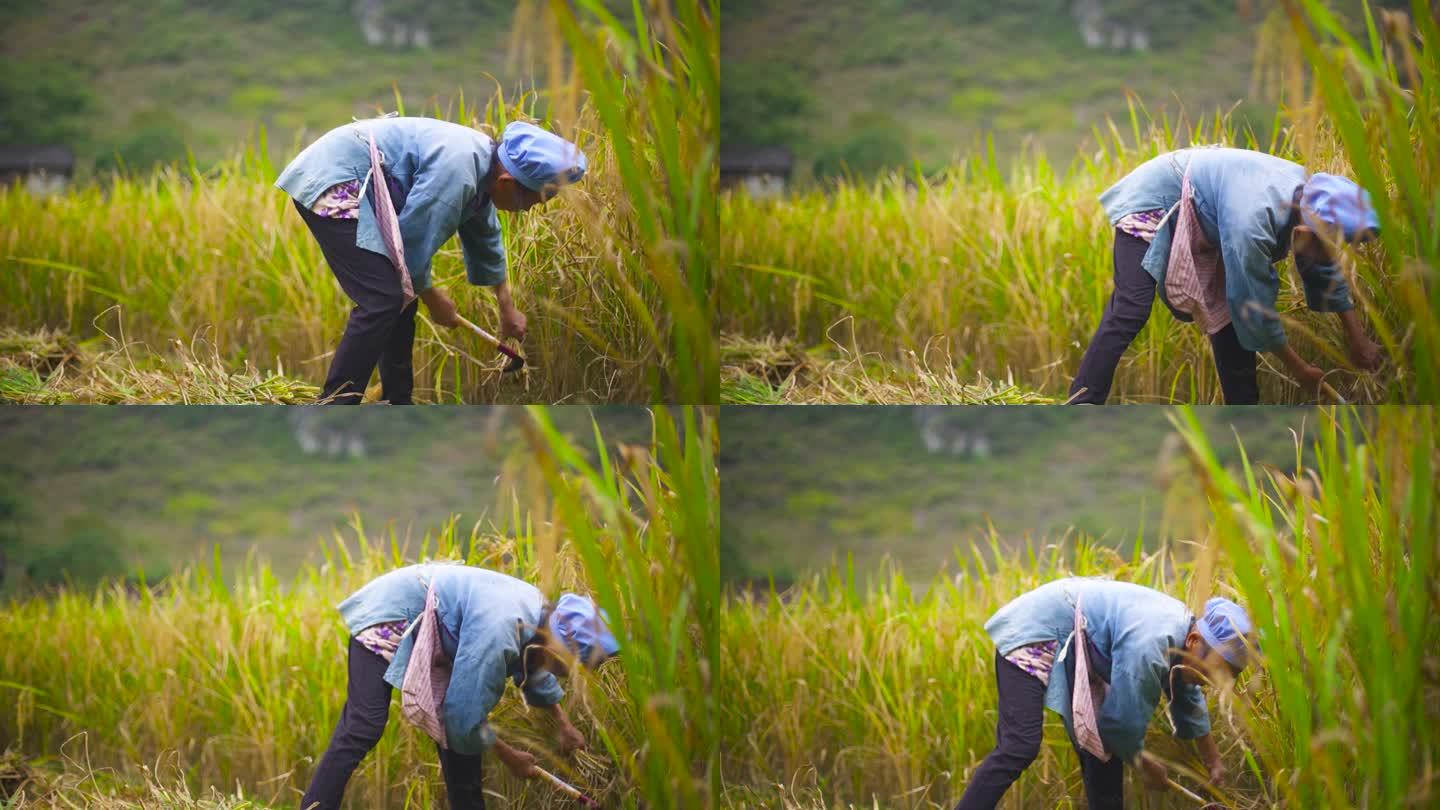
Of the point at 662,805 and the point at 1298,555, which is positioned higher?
the point at 1298,555

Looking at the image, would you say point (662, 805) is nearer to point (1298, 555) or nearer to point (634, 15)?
point (1298, 555)

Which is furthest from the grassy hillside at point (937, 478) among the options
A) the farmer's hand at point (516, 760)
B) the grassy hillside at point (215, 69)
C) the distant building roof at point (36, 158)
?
the distant building roof at point (36, 158)

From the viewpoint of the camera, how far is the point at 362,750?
273cm

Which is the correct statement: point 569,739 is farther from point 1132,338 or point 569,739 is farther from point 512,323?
point 1132,338

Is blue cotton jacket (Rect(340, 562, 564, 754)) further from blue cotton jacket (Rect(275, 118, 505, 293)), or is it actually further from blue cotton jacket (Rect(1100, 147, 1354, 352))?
blue cotton jacket (Rect(1100, 147, 1354, 352))

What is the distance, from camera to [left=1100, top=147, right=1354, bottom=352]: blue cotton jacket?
8.70ft

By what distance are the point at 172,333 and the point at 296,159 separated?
1.64 feet

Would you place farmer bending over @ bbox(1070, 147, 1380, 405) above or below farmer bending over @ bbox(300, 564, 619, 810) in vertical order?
above

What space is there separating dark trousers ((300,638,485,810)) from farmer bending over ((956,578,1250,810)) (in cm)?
111

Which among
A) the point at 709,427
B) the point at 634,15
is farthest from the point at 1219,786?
the point at 634,15

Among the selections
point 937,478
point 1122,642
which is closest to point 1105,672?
point 1122,642

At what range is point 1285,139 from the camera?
106 inches

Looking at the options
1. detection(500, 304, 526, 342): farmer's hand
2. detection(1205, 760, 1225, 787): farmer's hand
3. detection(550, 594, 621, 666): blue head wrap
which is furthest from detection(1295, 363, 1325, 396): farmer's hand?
detection(500, 304, 526, 342): farmer's hand

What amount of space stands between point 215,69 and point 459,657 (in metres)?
1.43
